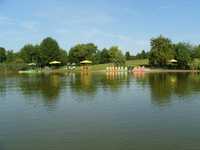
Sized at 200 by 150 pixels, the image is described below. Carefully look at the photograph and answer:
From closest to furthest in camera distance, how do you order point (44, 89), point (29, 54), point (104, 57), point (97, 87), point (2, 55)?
point (44, 89) < point (97, 87) < point (29, 54) < point (104, 57) < point (2, 55)

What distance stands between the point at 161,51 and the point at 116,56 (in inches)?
612

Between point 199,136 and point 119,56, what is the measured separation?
78.1 metres

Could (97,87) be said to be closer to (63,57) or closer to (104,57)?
(63,57)

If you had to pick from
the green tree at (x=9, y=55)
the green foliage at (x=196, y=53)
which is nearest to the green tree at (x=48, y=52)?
the green tree at (x=9, y=55)

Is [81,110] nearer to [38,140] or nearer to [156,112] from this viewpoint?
[156,112]

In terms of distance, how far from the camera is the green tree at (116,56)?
3533 inches

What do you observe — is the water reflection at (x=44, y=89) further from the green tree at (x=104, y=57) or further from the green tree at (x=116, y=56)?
the green tree at (x=104, y=57)

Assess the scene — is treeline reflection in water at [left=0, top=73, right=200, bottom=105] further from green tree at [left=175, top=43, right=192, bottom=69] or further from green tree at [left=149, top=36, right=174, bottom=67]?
green tree at [left=175, top=43, right=192, bottom=69]

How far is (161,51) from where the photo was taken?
77.3m

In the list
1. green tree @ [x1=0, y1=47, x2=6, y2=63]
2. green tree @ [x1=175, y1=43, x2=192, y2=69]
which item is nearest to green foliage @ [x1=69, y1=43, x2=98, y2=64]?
green tree @ [x1=175, y1=43, x2=192, y2=69]

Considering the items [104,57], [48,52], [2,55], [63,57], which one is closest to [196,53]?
[104,57]

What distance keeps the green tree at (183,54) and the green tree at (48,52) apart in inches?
1228

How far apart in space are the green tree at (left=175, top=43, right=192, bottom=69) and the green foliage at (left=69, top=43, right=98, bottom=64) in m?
23.9

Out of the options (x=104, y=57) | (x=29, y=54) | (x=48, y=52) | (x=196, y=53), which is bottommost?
(x=104, y=57)
